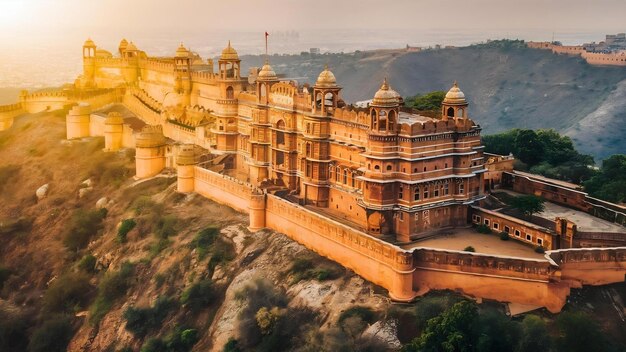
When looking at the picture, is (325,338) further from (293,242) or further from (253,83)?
(253,83)

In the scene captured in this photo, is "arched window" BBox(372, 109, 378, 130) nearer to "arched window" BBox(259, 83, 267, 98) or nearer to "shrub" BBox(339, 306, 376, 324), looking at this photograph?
"shrub" BBox(339, 306, 376, 324)

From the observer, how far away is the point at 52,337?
39.1m

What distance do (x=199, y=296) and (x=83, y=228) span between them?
14.8 metres

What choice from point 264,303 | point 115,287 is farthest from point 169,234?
point 264,303

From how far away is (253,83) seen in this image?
50.3 metres

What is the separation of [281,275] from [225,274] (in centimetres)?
370

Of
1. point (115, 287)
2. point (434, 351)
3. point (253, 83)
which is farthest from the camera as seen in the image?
point (253, 83)

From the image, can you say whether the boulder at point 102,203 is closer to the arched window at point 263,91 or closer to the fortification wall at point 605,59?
the arched window at point 263,91

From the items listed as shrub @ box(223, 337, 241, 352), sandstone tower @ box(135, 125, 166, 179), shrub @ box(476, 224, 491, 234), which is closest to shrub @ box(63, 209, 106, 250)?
sandstone tower @ box(135, 125, 166, 179)

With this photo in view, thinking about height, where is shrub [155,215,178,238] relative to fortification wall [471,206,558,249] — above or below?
below

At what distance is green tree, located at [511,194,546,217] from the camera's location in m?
35.2

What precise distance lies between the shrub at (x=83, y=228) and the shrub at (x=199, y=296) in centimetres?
1333

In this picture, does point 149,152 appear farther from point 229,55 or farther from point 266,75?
point 266,75

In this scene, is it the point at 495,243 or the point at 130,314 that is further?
the point at 130,314
